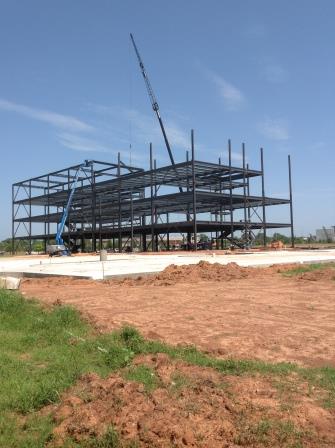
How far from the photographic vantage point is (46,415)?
15.1 ft

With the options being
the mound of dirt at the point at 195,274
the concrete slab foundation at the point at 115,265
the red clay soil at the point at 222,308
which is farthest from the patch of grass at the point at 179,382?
the concrete slab foundation at the point at 115,265

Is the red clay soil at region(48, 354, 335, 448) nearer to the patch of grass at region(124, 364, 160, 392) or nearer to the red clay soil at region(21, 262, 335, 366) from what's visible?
the patch of grass at region(124, 364, 160, 392)

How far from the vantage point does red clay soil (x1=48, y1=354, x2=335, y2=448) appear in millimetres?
3854

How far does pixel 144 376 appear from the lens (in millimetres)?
5438

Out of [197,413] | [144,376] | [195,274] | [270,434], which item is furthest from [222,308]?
[195,274]

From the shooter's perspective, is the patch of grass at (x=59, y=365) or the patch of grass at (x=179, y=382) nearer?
the patch of grass at (x=59, y=365)

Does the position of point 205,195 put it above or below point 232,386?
above

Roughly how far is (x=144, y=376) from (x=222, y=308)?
5.03m

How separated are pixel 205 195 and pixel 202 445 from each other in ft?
Result: 128

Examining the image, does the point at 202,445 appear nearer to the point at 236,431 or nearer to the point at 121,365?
the point at 236,431

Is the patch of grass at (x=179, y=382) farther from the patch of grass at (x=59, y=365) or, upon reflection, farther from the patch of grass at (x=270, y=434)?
the patch of grass at (x=270, y=434)

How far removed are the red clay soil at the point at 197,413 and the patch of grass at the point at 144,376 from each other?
85 mm

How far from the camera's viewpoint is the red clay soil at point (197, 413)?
12.6 ft

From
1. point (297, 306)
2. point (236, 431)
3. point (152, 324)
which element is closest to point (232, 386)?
point (236, 431)
